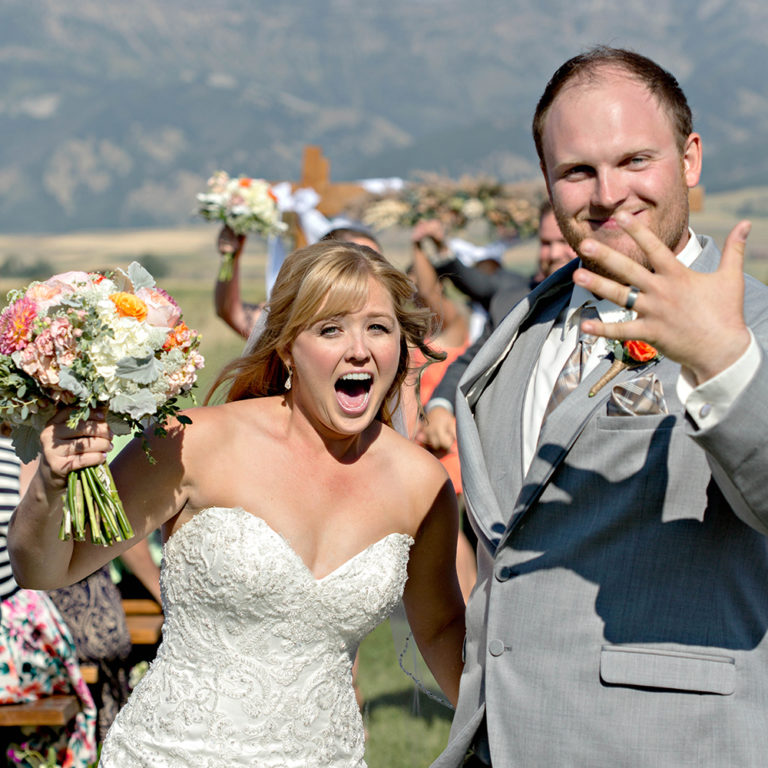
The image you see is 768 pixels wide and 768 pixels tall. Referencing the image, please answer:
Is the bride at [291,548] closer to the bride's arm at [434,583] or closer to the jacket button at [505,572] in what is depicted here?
the bride's arm at [434,583]

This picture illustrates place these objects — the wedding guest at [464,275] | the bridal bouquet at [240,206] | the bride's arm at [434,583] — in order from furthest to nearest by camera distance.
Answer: the wedding guest at [464,275] → the bridal bouquet at [240,206] → the bride's arm at [434,583]

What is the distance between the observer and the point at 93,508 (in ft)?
8.39

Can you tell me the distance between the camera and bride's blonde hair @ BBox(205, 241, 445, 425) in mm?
3062

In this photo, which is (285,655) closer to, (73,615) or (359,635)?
(359,635)

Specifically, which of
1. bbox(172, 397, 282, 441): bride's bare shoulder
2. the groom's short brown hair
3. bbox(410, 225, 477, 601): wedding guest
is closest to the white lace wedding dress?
bbox(172, 397, 282, 441): bride's bare shoulder

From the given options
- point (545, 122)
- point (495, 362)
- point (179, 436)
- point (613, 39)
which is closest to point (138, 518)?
point (179, 436)

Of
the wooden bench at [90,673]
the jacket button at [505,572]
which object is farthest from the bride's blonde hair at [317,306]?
the wooden bench at [90,673]

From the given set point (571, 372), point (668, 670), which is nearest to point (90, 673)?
point (571, 372)

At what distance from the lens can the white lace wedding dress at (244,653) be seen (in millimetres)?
2926

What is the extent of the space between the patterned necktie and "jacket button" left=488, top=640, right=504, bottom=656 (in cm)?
59

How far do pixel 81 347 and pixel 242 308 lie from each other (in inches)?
184

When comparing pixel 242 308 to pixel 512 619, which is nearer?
pixel 512 619

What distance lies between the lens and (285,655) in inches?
119

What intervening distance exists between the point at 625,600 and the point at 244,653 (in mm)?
1282
